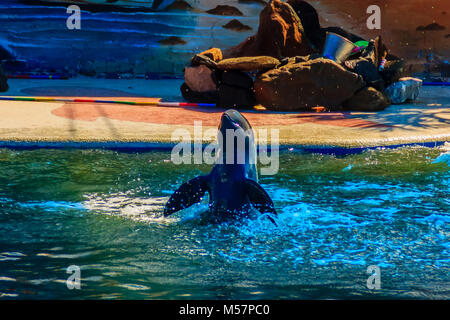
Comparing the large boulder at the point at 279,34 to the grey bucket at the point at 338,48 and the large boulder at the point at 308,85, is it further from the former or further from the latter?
the large boulder at the point at 308,85

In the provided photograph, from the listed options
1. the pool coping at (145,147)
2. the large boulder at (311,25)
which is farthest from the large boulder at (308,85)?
the pool coping at (145,147)

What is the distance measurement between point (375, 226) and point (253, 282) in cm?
159

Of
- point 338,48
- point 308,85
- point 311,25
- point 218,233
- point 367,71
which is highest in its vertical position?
point 311,25

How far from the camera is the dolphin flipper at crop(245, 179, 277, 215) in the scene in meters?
4.06

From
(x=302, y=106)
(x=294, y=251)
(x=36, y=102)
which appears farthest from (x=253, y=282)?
(x=36, y=102)

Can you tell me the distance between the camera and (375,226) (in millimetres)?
4742

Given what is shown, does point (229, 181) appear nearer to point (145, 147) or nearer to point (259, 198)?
point (259, 198)

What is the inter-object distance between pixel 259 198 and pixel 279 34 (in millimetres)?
8497

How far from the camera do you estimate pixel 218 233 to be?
4410mm

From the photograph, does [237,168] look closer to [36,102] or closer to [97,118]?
[97,118]

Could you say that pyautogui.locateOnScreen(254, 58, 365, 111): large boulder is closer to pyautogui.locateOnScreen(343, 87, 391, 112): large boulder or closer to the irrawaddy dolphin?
pyautogui.locateOnScreen(343, 87, 391, 112): large boulder

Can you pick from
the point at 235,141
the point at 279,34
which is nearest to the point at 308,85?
the point at 279,34

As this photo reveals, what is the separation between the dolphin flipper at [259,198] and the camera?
13.3 feet

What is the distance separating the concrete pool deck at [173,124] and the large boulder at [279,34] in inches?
83.6
